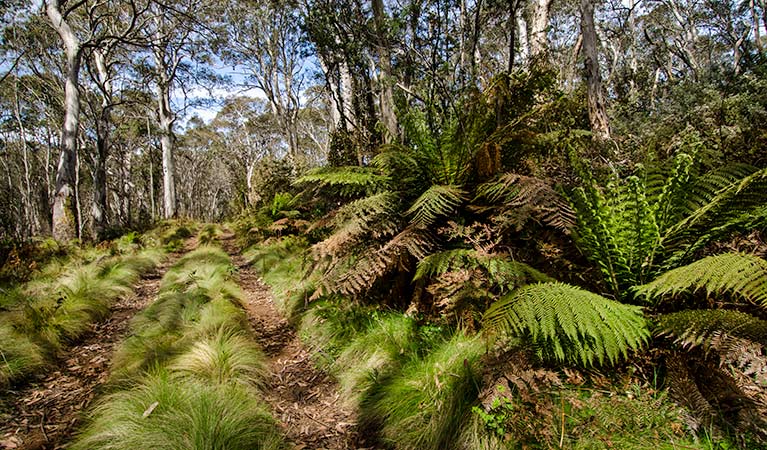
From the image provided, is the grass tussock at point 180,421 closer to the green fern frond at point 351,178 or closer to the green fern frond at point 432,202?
the green fern frond at point 432,202

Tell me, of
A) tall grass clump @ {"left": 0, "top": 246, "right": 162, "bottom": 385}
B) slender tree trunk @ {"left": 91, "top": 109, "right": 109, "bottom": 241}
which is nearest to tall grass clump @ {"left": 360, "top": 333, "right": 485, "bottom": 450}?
tall grass clump @ {"left": 0, "top": 246, "right": 162, "bottom": 385}

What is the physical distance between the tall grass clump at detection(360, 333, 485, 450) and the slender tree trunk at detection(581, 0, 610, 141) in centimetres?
326

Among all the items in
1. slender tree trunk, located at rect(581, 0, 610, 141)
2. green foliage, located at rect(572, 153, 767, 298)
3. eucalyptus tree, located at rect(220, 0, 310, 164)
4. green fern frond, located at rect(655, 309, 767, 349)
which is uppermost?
eucalyptus tree, located at rect(220, 0, 310, 164)

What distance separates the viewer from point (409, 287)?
2.97 metres

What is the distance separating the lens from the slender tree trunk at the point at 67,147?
27.6ft

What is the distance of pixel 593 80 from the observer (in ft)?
14.6

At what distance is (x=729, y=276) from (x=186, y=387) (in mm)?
2584

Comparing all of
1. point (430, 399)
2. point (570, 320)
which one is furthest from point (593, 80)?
point (430, 399)

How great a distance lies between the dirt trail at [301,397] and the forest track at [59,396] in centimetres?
113

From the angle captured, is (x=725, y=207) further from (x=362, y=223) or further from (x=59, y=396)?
(x=59, y=396)

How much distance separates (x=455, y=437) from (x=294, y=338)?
210 centimetres

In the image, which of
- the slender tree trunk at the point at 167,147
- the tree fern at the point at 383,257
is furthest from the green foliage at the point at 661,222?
the slender tree trunk at the point at 167,147

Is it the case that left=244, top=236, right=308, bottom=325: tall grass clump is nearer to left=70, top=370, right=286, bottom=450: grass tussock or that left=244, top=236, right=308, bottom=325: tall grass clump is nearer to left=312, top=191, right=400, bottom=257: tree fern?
left=312, top=191, right=400, bottom=257: tree fern

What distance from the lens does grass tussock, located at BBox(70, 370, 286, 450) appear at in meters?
1.72
